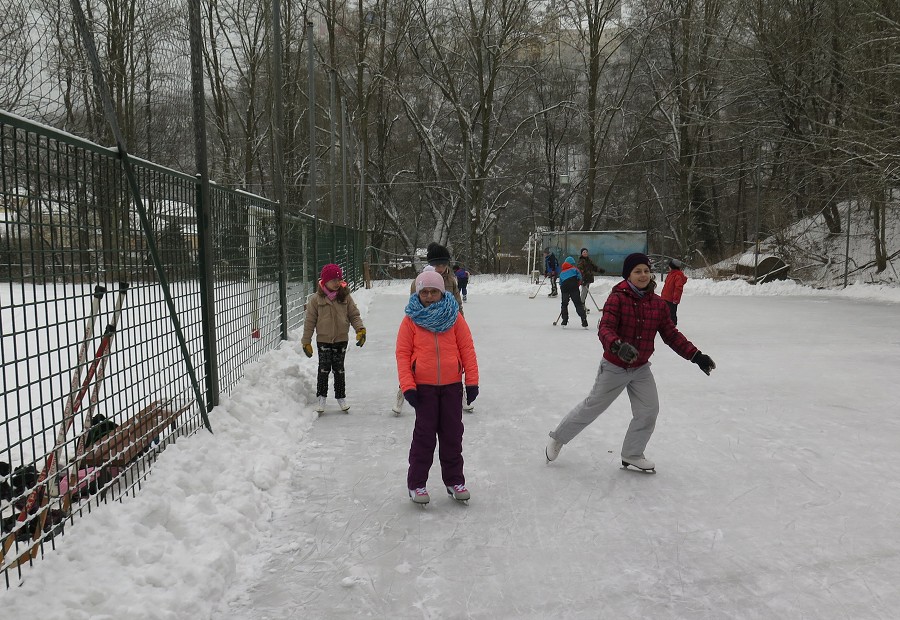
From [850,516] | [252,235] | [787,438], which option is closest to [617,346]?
[850,516]

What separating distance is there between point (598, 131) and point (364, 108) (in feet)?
41.0

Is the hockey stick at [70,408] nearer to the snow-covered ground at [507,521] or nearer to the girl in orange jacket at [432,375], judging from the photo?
the snow-covered ground at [507,521]

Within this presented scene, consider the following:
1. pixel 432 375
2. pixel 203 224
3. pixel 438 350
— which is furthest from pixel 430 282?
pixel 203 224

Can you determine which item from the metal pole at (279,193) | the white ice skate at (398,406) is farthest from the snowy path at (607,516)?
the metal pole at (279,193)

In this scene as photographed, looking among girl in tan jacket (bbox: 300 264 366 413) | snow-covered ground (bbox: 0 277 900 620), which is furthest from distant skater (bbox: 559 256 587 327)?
girl in tan jacket (bbox: 300 264 366 413)

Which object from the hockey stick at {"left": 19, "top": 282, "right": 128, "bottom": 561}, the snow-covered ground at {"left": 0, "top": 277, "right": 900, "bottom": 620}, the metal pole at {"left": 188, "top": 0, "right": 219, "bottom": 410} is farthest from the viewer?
the metal pole at {"left": 188, "top": 0, "right": 219, "bottom": 410}

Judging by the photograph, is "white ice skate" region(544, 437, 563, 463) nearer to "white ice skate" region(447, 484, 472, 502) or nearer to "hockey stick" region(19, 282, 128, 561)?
"white ice skate" region(447, 484, 472, 502)

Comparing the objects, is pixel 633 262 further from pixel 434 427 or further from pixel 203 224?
pixel 203 224

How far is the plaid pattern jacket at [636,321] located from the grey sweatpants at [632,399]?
87 millimetres

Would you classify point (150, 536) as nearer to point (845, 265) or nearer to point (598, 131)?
Answer: point (845, 265)

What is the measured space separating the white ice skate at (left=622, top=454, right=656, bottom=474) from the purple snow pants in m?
1.39

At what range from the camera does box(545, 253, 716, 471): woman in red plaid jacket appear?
453cm

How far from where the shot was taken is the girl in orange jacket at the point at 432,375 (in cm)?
407

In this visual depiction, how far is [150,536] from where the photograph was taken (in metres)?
3.22
